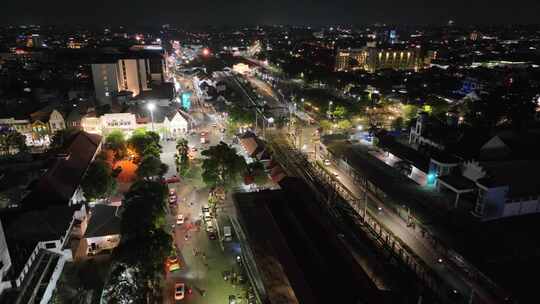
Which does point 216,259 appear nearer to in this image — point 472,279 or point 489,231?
point 472,279

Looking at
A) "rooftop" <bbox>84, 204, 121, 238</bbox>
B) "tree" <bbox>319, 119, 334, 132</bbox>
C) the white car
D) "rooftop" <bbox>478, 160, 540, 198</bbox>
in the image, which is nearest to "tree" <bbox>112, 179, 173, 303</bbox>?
the white car

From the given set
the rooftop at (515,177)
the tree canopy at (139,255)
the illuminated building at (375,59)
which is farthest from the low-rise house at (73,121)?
the illuminated building at (375,59)

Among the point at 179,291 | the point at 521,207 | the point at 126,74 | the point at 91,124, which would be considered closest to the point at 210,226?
the point at 179,291

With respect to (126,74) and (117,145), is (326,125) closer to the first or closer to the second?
(117,145)

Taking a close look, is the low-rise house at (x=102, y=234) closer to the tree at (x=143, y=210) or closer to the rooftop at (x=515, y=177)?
the tree at (x=143, y=210)

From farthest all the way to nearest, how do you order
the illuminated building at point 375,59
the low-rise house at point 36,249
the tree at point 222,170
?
1. the illuminated building at point 375,59
2. the tree at point 222,170
3. the low-rise house at point 36,249

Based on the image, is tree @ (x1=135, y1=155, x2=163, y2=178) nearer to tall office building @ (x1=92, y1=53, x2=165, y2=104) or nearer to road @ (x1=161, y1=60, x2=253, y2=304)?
road @ (x1=161, y1=60, x2=253, y2=304)

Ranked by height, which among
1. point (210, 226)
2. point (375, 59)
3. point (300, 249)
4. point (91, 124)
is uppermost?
point (375, 59)
